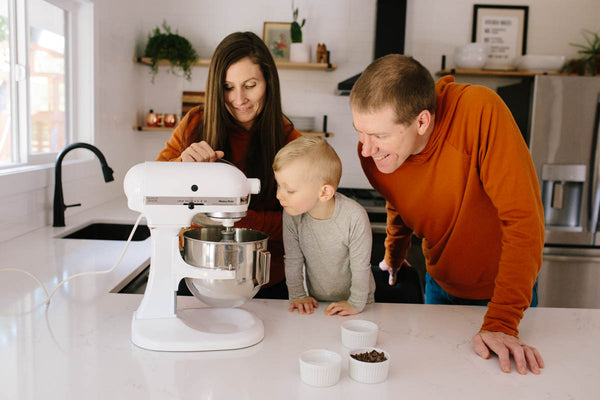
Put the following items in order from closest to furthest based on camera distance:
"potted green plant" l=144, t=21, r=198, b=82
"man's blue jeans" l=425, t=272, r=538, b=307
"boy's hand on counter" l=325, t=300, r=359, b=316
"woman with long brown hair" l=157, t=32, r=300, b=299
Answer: "boy's hand on counter" l=325, t=300, r=359, b=316, "woman with long brown hair" l=157, t=32, r=300, b=299, "man's blue jeans" l=425, t=272, r=538, b=307, "potted green plant" l=144, t=21, r=198, b=82

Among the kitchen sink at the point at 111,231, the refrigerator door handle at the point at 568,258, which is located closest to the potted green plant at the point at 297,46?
the kitchen sink at the point at 111,231

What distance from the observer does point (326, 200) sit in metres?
1.39

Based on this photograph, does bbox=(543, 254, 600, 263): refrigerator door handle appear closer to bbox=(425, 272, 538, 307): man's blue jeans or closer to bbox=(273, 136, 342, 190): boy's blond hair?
bbox=(425, 272, 538, 307): man's blue jeans

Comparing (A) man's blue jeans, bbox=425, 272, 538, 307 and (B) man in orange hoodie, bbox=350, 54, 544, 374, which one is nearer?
(B) man in orange hoodie, bbox=350, 54, 544, 374

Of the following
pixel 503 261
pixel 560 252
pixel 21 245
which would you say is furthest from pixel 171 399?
pixel 560 252

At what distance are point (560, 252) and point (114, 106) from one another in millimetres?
2987

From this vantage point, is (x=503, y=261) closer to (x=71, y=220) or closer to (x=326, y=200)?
(x=326, y=200)

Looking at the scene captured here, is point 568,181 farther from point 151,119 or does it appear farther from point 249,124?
point 151,119

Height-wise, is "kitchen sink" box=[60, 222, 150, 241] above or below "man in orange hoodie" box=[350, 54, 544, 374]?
below

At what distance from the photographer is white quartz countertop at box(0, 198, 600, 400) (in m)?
0.94

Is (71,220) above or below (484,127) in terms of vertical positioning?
below

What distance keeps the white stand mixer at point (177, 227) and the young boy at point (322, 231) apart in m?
0.21

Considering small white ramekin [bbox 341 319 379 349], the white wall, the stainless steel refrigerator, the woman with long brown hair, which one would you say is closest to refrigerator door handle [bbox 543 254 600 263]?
the stainless steel refrigerator

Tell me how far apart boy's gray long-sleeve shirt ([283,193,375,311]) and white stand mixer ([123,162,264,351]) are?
0.29m
